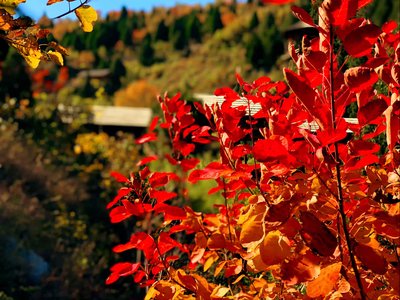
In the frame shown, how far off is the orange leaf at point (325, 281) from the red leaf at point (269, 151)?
0.28m

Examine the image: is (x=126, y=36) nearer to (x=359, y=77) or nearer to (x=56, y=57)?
(x=56, y=57)

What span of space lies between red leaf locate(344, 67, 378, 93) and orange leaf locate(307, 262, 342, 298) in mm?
387

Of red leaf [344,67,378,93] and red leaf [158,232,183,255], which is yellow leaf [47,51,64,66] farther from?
red leaf [344,67,378,93]

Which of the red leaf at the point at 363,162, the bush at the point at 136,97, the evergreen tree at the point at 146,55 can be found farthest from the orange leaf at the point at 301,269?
the evergreen tree at the point at 146,55

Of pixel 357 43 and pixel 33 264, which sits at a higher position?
pixel 357 43

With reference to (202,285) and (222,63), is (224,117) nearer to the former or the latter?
(202,285)

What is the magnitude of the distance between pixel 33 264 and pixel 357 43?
5301mm

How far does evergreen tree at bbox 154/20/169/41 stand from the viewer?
182 feet

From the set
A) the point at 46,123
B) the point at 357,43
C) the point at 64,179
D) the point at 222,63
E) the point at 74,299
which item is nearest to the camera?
the point at 357,43

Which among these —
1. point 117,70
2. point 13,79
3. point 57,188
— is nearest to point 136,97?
point 117,70

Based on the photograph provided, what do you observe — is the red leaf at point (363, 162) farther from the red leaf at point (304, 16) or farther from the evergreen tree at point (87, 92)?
the evergreen tree at point (87, 92)

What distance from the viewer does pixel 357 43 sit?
3.42ft

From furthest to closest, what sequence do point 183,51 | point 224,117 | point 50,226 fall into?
point 183,51, point 50,226, point 224,117

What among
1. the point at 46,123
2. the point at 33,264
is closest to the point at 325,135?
the point at 33,264
